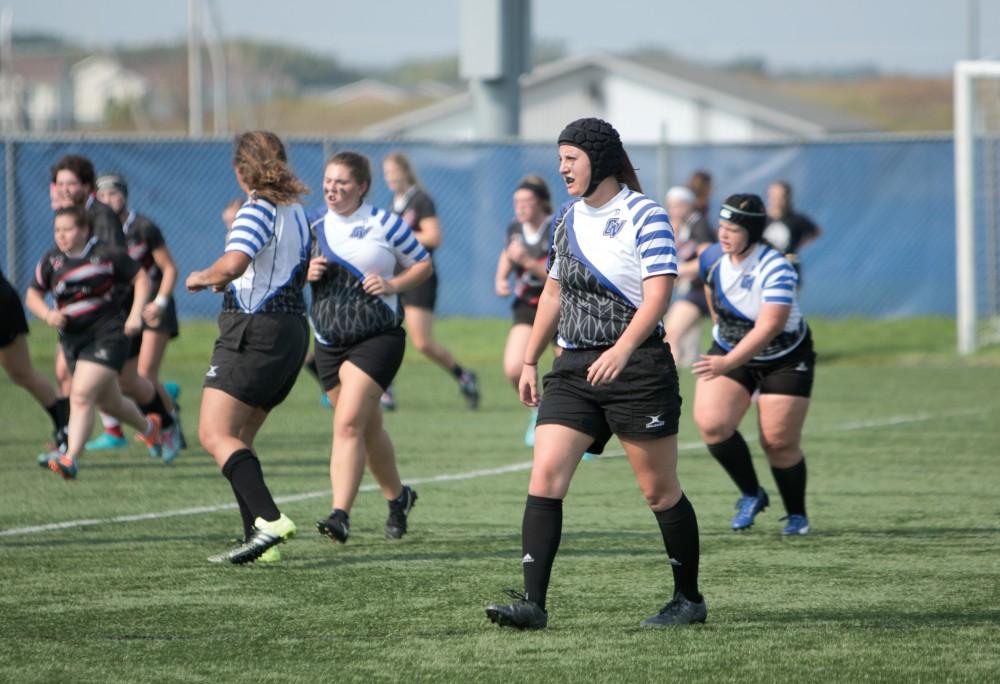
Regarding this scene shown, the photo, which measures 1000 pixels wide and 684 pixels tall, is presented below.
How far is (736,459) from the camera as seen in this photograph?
27.7 ft

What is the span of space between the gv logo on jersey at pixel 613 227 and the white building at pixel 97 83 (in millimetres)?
64357

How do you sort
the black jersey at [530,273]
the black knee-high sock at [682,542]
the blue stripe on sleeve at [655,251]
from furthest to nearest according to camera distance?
1. the black jersey at [530,273]
2. the black knee-high sock at [682,542]
3. the blue stripe on sleeve at [655,251]

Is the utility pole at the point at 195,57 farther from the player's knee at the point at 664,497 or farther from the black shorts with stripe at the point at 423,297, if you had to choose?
the player's knee at the point at 664,497

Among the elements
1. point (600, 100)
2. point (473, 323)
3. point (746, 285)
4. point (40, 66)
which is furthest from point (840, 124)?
point (746, 285)

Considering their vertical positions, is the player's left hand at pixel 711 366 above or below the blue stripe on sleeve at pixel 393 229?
below

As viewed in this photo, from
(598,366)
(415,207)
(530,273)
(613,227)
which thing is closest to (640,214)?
(613,227)

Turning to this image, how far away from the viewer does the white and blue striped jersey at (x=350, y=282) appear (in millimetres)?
7910

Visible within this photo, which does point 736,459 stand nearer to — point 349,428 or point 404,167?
point 349,428

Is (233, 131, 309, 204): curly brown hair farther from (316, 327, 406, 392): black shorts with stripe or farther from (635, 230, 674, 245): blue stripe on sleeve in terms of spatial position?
(635, 230, 674, 245): blue stripe on sleeve

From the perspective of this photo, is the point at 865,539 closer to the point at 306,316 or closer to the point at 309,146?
the point at 306,316

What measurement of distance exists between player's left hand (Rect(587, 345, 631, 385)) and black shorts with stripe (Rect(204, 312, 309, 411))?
213 cm

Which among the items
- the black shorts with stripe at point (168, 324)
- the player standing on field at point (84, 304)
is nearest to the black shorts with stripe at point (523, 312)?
the black shorts with stripe at point (168, 324)

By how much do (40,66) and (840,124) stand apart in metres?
38.5

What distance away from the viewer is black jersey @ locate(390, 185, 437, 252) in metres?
13.3
